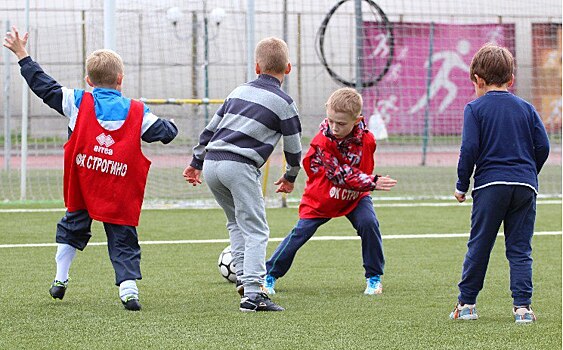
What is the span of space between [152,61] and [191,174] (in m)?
6.97

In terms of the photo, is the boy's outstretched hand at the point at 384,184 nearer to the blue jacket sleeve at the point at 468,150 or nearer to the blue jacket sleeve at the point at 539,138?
the blue jacket sleeve at the point at 468,150

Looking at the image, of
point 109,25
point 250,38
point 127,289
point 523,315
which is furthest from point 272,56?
point 250,38

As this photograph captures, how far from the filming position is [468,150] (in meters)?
4.73

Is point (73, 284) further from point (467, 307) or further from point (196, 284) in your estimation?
point (467, 307)

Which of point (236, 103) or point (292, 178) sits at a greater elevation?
point (236, 103)

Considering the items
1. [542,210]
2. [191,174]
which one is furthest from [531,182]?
[542,210]

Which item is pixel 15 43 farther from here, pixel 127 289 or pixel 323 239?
pixel 323 239

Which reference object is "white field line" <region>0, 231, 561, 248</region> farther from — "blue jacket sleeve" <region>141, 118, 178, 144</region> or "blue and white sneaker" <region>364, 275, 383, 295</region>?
"blue jacket sleeve" <region>141, 118, 178, 144</region>

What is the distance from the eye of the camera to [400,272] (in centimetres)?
652

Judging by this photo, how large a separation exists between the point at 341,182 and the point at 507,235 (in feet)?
3.54

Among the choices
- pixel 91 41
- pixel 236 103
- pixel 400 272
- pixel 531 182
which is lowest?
pixel 400 272

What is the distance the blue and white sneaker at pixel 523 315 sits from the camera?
188 inches

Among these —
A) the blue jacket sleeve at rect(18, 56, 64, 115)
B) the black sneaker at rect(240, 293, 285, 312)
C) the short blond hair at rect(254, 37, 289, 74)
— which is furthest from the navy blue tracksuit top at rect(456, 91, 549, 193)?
the blue jacket sleeve at rect(18, 56, 64, 115)

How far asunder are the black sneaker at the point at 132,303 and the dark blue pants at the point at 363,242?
1046 millimetres
